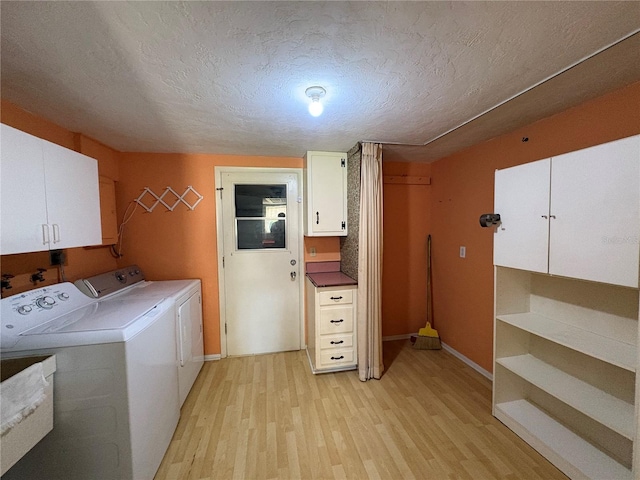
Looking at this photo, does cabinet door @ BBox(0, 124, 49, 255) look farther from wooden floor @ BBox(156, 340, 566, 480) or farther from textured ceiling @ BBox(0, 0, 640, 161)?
wooden floor @ BBox(156, 340, 566, 480)

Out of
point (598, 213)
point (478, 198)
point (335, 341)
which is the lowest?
point (335, 341)

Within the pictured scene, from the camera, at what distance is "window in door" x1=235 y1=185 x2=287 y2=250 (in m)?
2.88

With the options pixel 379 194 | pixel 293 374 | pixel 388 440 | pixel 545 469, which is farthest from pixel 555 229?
pixel 293 374

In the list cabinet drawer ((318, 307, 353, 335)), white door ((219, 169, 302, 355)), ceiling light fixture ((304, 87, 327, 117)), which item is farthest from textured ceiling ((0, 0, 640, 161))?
cabinet drawer ((318, 307, 353, 335))

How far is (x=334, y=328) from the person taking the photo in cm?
251

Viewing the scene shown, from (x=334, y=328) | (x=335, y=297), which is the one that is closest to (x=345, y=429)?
(x=334, y=328)

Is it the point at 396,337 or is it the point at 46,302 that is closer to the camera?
the point at 46,302

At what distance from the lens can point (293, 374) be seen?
2551 mm

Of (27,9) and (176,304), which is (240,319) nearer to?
(176,304)

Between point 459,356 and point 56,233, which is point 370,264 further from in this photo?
point 56,233

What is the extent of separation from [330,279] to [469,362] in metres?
1.74

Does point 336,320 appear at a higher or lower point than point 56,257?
lower

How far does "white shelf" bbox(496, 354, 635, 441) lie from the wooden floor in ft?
1.46

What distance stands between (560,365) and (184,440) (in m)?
2.73
